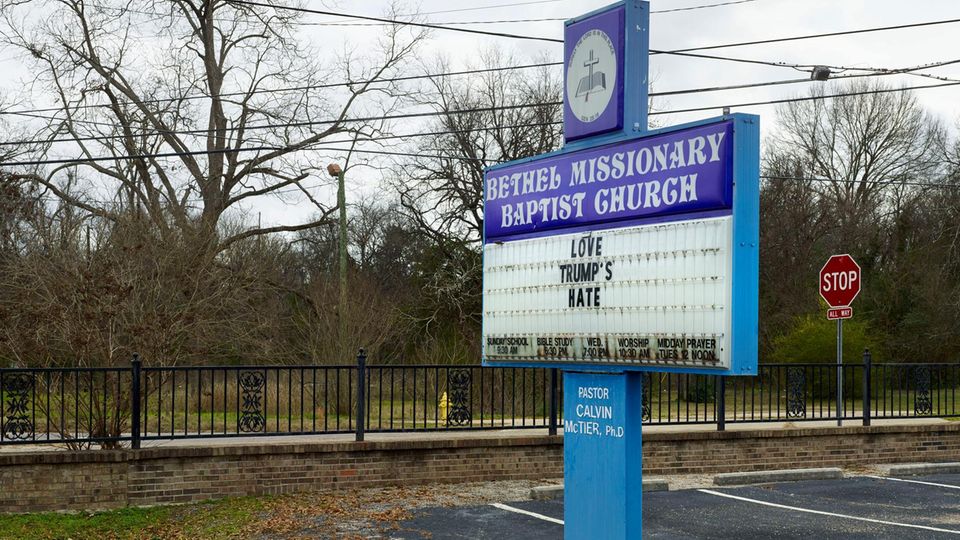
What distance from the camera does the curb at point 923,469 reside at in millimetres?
15047

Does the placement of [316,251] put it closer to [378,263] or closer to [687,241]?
[378,263]

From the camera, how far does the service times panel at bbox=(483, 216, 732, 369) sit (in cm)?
632

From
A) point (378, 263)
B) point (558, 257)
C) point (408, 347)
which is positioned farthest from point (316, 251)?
point (558, 257)

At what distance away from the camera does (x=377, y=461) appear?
13.2 meters

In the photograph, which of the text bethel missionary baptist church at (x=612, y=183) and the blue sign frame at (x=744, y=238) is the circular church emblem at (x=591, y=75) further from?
the blue sign frame at (x=744, y=238)

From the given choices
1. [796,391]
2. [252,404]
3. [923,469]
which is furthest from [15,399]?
[923,469]

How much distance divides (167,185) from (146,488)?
20223 millimetres

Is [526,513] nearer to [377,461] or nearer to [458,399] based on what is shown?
[377,461]

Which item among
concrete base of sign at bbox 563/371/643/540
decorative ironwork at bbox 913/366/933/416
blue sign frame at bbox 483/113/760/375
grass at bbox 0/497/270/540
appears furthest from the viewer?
decorative ironwork at bbox 913/366/933/416

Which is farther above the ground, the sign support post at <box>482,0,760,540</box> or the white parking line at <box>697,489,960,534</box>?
the sign support post at <box>482,0,760,540</box>

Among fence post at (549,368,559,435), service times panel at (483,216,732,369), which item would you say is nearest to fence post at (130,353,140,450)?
fence post at (549,368,559,435)

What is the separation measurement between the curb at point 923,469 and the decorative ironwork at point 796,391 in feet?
5.72

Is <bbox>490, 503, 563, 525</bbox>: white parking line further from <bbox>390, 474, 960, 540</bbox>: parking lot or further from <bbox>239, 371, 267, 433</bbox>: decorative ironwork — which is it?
<bbox>239, 371, 267, 433</bbox>: decorative ironwork

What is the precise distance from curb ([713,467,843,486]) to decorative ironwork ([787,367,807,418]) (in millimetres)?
1737
